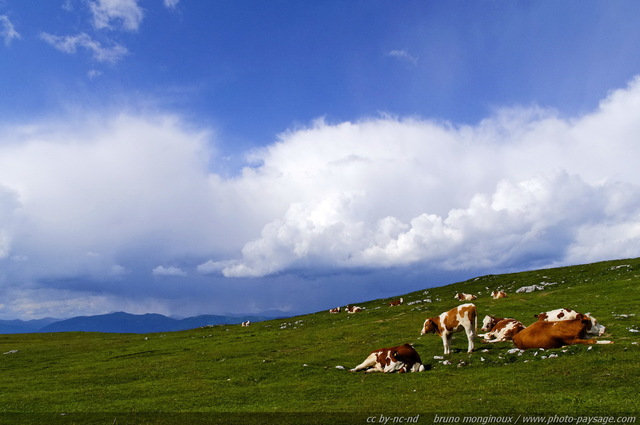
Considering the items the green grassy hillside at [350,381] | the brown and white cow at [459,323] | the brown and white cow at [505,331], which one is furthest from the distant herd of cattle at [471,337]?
the brown and white cow at [505,331]

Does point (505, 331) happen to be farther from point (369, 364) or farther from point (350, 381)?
point (350, 381)

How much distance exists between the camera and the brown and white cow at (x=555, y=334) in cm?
2158

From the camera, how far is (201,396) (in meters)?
20.9

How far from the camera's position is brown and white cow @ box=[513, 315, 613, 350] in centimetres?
2158

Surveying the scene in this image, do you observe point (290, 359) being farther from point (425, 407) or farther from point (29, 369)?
point (29, 369)

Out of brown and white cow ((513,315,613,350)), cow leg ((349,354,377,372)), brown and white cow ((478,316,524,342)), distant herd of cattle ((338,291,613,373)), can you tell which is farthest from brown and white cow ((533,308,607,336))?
cow leg ((349,354,377,372))

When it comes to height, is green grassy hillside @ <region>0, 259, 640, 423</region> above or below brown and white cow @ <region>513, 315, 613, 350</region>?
below

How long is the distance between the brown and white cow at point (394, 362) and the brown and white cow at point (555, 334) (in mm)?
6633

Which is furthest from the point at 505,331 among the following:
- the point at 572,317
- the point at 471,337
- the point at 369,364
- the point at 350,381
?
the point at 350,381

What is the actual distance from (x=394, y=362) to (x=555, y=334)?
30.8 ft

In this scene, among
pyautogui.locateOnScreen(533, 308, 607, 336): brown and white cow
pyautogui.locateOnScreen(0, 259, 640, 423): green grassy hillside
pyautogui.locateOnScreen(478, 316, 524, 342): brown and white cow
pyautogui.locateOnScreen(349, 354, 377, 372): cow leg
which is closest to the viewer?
pyautogui.locateOnScreen(0, 259, 640, 423): green grassy hillside

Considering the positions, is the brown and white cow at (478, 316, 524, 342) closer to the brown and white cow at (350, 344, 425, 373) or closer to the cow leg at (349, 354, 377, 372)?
the brown and white cow at (350, 344, 425, 373)

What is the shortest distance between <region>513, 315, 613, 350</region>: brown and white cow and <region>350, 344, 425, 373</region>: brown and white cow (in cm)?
663

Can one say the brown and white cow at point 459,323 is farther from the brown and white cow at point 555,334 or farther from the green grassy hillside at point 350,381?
the brown and white cow at point 555,334
